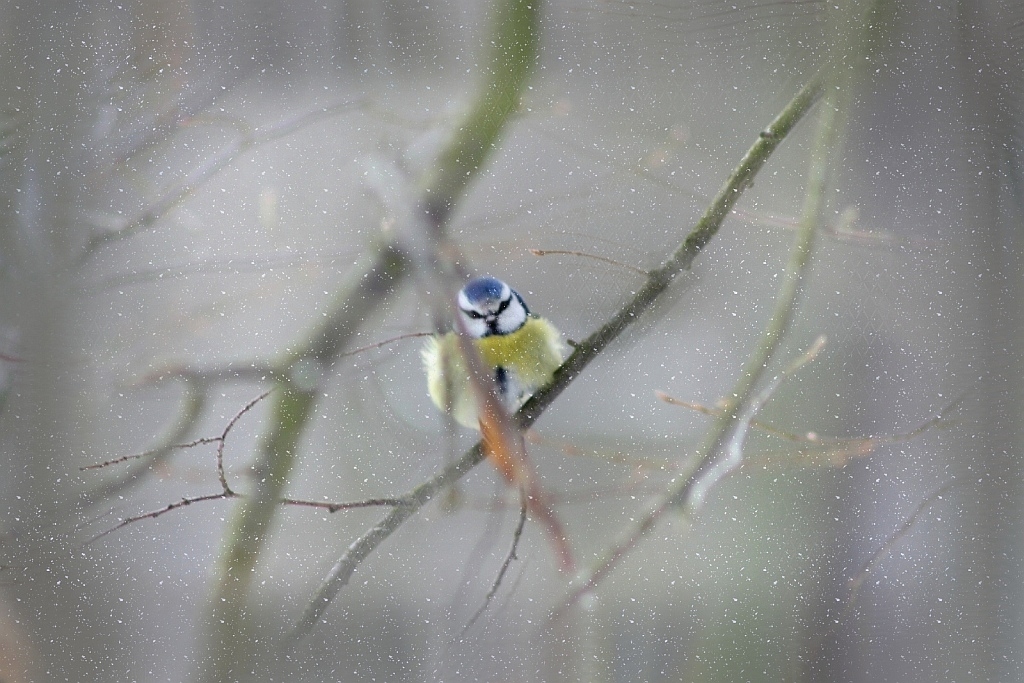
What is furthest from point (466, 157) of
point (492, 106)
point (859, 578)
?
point (859, 578)

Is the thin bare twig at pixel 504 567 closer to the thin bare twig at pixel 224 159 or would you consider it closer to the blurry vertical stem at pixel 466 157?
the blurry vertical stem at pixel 466 157

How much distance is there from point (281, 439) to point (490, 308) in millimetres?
106

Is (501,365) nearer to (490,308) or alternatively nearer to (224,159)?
(490,308)

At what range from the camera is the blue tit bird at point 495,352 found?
0.29 meters

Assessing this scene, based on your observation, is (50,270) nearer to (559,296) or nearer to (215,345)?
(215,345)

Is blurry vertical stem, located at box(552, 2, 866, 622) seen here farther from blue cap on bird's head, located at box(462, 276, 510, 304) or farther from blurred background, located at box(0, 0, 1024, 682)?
blue cap on bird's head, located at box(462, 276, 510, 304)

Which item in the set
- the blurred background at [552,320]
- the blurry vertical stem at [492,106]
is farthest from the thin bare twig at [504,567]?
the blurry vertical stem at [492,106]

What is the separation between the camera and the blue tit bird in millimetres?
293

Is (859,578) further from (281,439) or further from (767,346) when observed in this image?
(281,439)

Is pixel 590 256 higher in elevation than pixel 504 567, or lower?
higher

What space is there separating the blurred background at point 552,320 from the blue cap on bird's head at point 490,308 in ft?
0.04

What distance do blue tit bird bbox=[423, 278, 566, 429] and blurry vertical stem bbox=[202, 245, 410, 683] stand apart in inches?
1.3

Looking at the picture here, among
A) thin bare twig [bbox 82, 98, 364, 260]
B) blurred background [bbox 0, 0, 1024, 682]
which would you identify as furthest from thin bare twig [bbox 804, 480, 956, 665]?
thin bare twig [bbox 82, 98, 364, 260]

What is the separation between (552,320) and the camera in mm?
331
